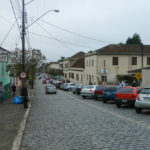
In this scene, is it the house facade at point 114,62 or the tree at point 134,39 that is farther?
the tree at point 134,39

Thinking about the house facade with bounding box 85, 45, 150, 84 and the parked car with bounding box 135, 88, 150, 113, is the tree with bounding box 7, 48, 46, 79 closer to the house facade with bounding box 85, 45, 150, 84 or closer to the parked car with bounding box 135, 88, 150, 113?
the house facade with bounding box 85, 45, 150, 84

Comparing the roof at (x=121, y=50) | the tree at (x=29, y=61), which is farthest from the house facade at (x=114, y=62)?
the tree at (x=29, y=61)

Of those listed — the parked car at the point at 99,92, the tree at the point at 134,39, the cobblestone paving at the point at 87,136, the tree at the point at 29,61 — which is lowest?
the cobblestone paving at the point at 87,136

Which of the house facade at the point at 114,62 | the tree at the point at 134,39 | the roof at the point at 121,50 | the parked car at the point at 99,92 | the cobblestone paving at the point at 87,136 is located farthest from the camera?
the tree at the point at 134,39

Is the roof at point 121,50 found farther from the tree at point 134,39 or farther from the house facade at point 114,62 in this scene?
the tree at point 134,39

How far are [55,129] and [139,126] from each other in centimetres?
325

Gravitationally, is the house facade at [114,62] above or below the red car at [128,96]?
above

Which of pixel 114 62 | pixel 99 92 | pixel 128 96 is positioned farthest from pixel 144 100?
pixel 114 62

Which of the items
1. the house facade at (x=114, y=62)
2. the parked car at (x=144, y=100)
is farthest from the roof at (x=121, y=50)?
the parked car at (x=144, y=100)

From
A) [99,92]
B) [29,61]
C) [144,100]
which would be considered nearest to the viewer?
[144,100]

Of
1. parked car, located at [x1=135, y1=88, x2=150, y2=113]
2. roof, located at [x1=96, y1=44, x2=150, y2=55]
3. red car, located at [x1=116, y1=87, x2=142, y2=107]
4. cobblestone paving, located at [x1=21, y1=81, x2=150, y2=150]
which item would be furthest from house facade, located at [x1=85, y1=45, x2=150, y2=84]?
cobblestone paving, located at [x1=21, y1=81, x2=150, y2=150]

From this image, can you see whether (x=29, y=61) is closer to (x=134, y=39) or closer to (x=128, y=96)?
(x=128, y=96)

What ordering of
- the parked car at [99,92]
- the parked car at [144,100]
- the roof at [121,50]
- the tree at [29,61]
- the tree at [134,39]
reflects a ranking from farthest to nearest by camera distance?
the tree at [134,39]
the roof at [121,50]
the tree at [29,61]
the parked car at [99,92]
the parked car at [144,100]

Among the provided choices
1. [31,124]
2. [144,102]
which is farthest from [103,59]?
[31,124]
